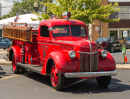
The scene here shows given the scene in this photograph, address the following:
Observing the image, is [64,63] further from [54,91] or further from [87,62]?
[54,91]

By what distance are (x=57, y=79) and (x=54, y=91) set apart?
40cm

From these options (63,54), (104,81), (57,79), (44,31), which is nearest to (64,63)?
(63,54)

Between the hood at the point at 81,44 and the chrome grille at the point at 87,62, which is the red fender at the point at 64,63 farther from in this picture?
the hood at the point at 81,44

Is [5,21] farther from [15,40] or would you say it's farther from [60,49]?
[60,49]

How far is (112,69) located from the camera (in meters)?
10.1

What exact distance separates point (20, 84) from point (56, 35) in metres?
2.12

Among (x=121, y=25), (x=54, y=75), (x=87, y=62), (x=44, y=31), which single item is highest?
(x=121, y=25)

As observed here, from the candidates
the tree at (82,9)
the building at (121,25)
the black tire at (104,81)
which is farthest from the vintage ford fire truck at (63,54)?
the building at (121,25)

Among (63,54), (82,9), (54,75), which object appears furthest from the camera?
(82,9)

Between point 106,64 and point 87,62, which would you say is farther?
point 106,64

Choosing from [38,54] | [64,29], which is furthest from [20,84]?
[64,29]

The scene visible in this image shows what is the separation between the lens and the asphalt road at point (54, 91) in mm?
8844

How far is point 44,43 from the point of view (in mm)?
11430

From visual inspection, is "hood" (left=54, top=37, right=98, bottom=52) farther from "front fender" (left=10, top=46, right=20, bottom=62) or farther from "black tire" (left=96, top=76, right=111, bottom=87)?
"front fender" (left=10, top=46, right=20, bottom=62)
